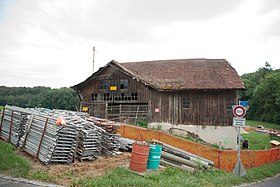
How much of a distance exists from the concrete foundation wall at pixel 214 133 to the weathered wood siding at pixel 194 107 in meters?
0.41

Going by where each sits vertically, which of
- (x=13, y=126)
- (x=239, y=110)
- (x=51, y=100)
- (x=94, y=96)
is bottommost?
(x=13, y=126)

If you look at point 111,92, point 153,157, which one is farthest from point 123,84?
point 153,157

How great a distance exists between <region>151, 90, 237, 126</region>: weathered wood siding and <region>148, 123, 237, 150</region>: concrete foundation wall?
0.41 meters

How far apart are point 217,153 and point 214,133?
29.6 feet

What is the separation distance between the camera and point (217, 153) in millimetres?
10594

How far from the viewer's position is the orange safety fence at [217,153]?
10.6 meters

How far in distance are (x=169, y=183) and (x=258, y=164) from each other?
737 centimetres

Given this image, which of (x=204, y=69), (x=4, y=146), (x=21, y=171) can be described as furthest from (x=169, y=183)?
(x=204, y=69)

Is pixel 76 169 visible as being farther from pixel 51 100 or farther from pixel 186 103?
pixel 51 100

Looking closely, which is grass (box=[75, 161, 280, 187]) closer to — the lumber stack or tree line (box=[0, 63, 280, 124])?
the lumber stack

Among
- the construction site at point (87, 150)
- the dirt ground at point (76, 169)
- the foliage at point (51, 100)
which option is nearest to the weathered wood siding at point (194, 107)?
the construction site at point (87, 150)

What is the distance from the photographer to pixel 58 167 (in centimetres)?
820

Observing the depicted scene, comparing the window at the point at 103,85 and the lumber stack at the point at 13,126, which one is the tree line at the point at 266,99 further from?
the lumber stack at the point at 13,126

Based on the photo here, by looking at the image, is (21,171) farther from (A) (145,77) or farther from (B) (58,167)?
(A) (145,77)
